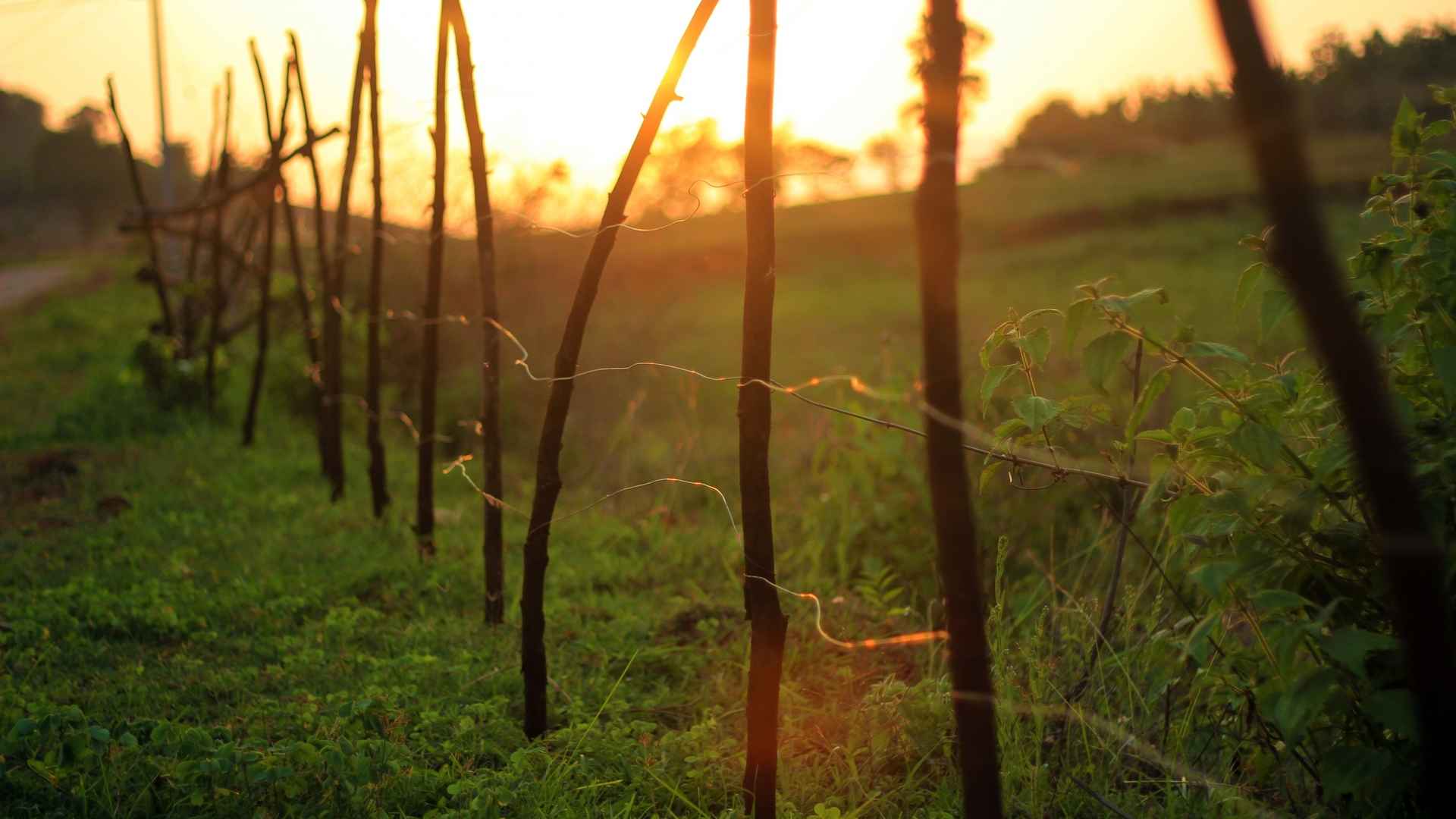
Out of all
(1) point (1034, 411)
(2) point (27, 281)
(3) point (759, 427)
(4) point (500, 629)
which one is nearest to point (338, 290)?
(4) point (500, 629)

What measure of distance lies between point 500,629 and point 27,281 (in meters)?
16.8

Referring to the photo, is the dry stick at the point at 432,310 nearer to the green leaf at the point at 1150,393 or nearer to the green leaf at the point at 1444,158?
the green leaf at the point at 1150,393

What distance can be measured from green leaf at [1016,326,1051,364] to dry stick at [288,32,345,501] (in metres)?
4.58

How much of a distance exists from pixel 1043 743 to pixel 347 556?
3366mm

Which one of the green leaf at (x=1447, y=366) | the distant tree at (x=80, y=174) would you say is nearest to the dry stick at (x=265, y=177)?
the green leaf at (x=1447, y=366)

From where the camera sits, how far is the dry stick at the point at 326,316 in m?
5.66

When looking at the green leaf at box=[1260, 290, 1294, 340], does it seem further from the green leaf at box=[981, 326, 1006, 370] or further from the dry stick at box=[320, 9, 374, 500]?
the dry stick at box=[320, 9, 374, 500]

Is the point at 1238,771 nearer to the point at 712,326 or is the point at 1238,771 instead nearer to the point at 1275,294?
the point at 1275,294

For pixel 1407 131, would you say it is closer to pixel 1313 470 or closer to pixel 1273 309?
pixel 1273 309

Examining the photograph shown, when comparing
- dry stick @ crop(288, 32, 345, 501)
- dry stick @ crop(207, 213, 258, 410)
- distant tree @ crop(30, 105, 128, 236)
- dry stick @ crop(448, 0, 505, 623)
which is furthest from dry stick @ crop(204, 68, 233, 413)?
distant tree @ crop(30, 105, 128, 236)

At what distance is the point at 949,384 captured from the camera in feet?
5.41

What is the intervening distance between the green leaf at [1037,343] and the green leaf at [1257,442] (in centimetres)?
37

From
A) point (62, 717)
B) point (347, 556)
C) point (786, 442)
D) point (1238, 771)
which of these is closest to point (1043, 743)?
point (1238, 771)

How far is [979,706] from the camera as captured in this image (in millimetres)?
1697
